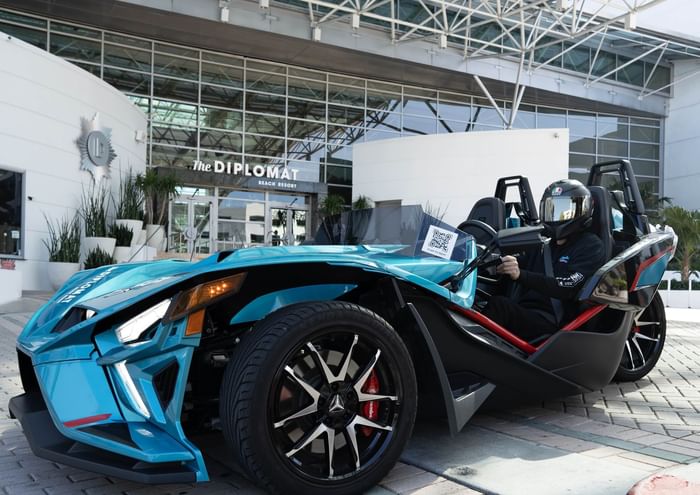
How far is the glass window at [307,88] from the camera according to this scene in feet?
75.0

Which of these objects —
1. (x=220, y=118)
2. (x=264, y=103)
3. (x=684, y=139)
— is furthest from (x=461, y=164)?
(x=684, y=139)

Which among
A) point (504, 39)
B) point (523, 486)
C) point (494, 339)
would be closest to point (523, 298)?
point (494, 339)

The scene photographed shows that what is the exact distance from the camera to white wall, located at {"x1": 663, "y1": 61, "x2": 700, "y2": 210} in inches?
1145

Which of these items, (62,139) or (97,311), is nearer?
(97,311)

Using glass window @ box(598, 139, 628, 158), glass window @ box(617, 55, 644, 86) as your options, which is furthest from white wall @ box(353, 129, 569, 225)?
glass window @ box(617, 55, 644, 86)

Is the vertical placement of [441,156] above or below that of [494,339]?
above

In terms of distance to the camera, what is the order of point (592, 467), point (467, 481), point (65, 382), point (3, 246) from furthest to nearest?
point (3, 246), point (592, 467), point (467, 481), point (65, 382)

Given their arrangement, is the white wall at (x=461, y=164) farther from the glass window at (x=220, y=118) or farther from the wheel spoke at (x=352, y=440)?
the wheel spoke at (x=352, y=440)

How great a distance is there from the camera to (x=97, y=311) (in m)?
2.22

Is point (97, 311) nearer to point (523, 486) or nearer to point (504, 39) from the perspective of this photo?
point (523, 486)

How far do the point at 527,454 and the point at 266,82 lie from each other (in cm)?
2133

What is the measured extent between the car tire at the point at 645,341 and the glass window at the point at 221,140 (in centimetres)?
1877

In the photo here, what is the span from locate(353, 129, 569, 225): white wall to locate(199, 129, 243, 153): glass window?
17.1 feet

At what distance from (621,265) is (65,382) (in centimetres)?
303
